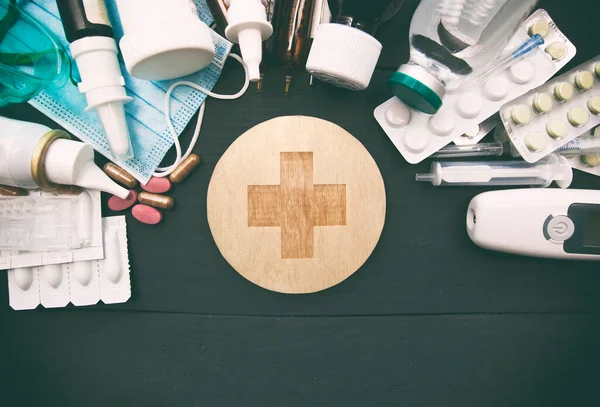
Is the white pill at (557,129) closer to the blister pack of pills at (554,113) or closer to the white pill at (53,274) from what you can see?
the blister pack of pills at (554,113)

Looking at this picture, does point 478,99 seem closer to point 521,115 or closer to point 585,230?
point 521,115

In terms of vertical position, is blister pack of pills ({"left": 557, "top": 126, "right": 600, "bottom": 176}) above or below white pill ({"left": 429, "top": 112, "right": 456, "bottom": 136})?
below

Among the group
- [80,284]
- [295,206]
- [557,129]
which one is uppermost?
[557,129]

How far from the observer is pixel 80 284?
62 centimetres

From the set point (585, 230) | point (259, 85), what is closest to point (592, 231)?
point (585, 230)

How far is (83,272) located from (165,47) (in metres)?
0.36

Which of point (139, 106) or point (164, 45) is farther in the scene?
point (139, 106)

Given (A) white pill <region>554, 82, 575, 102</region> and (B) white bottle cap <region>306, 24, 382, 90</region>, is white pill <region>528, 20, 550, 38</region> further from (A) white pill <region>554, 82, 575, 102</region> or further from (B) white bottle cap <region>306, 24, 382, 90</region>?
(B) white bottle cap <region>306, 24, 382, 90</region>

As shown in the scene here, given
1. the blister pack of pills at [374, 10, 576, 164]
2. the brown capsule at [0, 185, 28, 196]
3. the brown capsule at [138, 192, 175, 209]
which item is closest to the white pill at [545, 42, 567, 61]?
the blister pack of pills at [374, 10, 576, 164]

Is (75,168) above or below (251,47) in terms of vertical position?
below

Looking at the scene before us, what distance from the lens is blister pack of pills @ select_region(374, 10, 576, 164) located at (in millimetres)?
588

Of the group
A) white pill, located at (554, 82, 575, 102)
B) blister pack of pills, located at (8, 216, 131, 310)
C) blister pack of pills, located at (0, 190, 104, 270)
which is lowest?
blister pack of pills, located at (8, 216, 131, 310)

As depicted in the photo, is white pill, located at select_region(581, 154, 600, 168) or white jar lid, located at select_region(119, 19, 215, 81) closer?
white jar lid, located at select_region(119, 19, 215, 81)

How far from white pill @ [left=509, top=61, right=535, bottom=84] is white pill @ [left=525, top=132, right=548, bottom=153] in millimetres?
79
